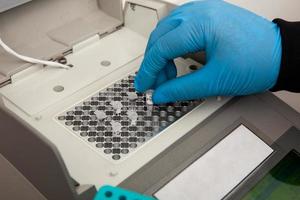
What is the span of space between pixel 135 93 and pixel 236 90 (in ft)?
0.76

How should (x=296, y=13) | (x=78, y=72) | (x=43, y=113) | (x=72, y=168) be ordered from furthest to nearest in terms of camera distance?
(x=296, y=13) → (x=78, y=72) → (x=43, y=113) → (x=72, y=168)

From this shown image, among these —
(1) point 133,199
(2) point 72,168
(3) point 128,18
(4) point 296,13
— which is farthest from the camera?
(4) point 296,13

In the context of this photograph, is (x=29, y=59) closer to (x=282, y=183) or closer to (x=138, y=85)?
(x=138, y=85)

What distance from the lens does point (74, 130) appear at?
0.85m

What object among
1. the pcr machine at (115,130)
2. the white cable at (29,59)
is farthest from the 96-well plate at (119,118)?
the white cable at (29,59)

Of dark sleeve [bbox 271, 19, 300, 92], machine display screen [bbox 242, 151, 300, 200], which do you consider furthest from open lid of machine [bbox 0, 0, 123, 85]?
machine display screen [bbox 242, 151, 300, 200]

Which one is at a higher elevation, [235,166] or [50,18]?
[50,18]

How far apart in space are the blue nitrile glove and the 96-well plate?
3cm

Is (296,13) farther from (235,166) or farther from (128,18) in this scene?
(235,166)

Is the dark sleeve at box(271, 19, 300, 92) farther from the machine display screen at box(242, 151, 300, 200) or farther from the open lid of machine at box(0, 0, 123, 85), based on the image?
the open lid of machine at box(0, 0, 123, 85)

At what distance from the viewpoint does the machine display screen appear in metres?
0.83

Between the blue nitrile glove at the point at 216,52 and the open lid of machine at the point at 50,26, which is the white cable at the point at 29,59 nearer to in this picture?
the open lid of machine at the point at 50,26

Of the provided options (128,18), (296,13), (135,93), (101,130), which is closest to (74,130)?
(101,130)

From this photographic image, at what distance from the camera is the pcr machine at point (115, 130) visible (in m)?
0.76
